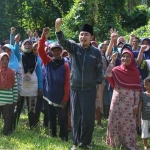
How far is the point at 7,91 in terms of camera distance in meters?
5.54

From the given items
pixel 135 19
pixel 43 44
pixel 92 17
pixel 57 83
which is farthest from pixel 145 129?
pixel 135 19

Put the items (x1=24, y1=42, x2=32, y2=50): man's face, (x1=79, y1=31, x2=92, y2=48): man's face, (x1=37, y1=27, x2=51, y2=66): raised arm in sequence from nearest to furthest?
1. (x1=79, y1=31, x2=92, y2=48): man's face
2. (x1=37, y1=27, x2=51, y2=66): raised arm
3. (x1=24, y1=42, x2=32, y2=50): man's face

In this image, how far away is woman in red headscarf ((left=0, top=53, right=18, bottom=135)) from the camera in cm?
548

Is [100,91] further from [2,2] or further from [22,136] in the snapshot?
[2,2]

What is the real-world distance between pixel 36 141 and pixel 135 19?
17.2 metres

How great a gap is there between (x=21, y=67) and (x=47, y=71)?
81 cm

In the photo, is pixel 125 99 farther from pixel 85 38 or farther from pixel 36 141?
pixel 36 141

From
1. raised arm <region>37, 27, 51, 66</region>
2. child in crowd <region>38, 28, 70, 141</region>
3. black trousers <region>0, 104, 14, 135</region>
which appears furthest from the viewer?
black trousers <region>0, 104, 14, 135</region>

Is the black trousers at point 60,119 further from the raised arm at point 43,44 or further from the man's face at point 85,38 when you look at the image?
the man's face at point 85,38

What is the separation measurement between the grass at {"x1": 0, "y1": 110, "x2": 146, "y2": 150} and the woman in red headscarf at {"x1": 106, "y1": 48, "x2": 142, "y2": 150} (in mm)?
319

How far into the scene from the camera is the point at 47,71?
5281 millimetres

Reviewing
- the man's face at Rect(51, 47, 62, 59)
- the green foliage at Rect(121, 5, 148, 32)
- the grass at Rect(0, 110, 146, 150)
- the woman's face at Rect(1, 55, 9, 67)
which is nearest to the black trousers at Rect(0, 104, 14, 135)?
the grass at Rect(0, 110, 146, 150)

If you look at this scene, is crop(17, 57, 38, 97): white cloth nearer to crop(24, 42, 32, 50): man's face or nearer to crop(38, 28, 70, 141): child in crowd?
crop(24, 42, 32, 50): man's face

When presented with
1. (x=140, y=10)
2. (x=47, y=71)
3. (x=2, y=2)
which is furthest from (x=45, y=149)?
(x=140, y=10)
